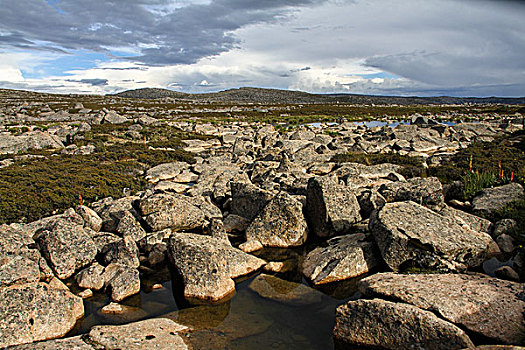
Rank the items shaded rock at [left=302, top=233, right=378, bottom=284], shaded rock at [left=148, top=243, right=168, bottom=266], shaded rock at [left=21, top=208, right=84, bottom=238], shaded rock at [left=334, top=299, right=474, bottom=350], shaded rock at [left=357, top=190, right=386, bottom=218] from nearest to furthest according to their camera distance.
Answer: shaded rock at [left=334, top=299, right=474, bottom=350], shaded rock at [left=302, top=233, right=378, bottom=284], shaded rock at [left=148, top=243, right=168, bottom=266], shaded rock at [left=21, top=208, right=84, bottom=238], shaded rock at [left=357, top=190, right=386, bottom=218]

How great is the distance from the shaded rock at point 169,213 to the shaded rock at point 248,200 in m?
2.05

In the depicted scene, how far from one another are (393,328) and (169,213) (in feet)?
36.1

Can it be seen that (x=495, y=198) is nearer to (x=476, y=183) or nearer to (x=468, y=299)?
(x=476, y=183)

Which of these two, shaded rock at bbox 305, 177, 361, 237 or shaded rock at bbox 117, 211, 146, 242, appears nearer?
shaded rock at bbox 117, 211, 146, 242

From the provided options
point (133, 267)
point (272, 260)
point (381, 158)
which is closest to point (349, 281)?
point (272, 260)

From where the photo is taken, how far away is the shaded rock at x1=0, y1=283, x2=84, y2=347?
9023 millimetres

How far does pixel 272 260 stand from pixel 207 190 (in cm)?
890

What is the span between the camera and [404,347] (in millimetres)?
8117

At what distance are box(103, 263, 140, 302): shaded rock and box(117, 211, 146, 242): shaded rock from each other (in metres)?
2.45

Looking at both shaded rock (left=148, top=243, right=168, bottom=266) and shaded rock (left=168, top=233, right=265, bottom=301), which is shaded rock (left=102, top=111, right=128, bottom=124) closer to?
shaded rock (left=148, top=243, right=168, bottom=266)

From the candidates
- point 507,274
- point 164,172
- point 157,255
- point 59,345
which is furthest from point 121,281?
point 164,172

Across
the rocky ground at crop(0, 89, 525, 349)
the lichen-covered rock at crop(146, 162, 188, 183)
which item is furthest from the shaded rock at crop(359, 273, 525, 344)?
the lichen-covered rock at crop(146, 162, 188, 183)

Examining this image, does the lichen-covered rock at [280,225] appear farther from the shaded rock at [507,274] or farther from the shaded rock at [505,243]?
the shaded rock at [505,243]

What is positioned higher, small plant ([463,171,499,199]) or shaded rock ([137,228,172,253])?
small plant ([463,171,499,199])
